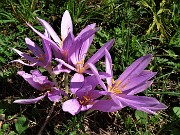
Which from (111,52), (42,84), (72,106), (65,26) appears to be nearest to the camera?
(72,106)

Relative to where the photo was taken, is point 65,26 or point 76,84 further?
point 65,26

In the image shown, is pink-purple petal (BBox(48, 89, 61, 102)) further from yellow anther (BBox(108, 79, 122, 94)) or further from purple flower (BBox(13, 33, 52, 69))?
yellow anther (BBox(108, 79, 122, 94))

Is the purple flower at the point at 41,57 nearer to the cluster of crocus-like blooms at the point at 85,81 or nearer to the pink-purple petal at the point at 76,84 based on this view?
the cluster of crocus-like blooms at the point at 85,81

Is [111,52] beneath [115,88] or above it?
above

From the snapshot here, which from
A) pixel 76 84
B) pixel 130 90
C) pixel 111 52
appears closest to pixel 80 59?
pixel 76 84

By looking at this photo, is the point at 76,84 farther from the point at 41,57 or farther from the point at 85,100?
the point at 41,57

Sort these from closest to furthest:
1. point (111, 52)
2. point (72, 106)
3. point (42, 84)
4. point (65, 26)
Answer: point (72, 106)
point (42, 84)
point (65, 26)
point (111, 52)

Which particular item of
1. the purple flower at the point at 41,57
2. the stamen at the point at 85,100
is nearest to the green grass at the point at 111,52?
the stamen at the point at 85,100
